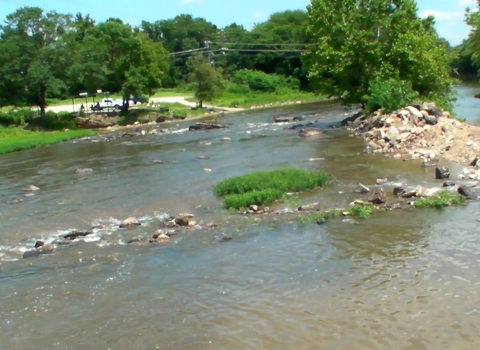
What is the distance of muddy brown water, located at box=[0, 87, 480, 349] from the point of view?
34.1ft

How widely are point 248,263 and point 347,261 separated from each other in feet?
7.76

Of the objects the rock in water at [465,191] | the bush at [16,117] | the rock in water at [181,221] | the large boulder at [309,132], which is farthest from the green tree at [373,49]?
the bush at [16,117]

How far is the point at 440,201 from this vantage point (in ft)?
58.0

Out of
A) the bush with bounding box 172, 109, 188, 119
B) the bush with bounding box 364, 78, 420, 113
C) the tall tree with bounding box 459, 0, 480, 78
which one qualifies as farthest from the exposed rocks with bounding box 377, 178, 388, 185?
the bush with bounding box 172, 109, 188, 119

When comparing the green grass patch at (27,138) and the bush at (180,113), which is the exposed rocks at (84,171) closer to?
the green grass patch at (27,138)

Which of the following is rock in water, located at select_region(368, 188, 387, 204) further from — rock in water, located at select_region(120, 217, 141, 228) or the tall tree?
the tall tree

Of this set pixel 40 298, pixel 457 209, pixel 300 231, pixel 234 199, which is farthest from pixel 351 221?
pixel 40 298

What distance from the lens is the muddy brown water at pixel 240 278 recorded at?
10398mm

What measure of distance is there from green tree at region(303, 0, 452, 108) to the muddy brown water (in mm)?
18676

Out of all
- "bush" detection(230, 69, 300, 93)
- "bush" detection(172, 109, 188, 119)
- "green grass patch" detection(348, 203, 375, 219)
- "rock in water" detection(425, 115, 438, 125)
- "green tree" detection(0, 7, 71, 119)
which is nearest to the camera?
"green grass patch" detection(348, 203, 375, 219)

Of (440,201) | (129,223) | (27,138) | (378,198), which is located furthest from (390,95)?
(27,138)

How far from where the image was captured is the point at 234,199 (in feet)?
64.8

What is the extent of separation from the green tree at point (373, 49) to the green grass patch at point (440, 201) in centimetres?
2238

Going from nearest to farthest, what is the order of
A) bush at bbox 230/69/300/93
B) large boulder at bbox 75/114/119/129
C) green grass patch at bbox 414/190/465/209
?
green grass patch at bbox 414/190/465/209, large boulder at bbox 75/114/119/129, bush at bbox 230/69/300/93
